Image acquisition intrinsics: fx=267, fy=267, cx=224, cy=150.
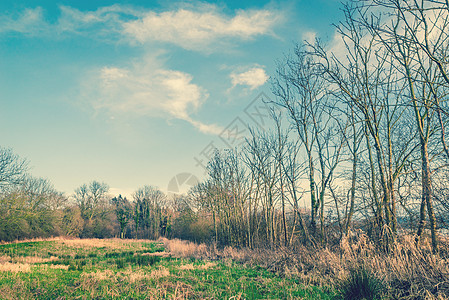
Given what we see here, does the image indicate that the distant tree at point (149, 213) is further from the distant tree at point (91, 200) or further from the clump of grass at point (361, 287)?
the clump of grass at point (361, 287)

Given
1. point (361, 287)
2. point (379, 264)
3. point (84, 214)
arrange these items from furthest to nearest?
point (84, 214) → point (379, 264) → point (361, 287)

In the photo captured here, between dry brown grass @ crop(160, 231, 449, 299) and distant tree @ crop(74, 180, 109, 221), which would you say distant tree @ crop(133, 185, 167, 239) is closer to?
distant tree @ crop(74, 180, 109, 221)

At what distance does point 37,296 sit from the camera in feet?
19.9

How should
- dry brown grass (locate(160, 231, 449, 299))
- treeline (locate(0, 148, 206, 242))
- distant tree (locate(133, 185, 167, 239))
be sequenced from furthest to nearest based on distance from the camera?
distant tree (locate(133, 185, 167, 239)) → treeline (locate(0, 148, 206, 242)) → dry brown grass (locate(160, 231, 449, 299))

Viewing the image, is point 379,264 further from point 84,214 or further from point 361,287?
point 84,214

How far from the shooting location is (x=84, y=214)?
49.5m

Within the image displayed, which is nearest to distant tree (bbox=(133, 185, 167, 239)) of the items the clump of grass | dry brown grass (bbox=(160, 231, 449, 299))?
dry brown grass (bbox=(160, 231, 449, 299))

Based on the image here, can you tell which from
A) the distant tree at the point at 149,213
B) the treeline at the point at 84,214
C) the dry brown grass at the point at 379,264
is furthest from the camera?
the distant tree at the point at 149,213

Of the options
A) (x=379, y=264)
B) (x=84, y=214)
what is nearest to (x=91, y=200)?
(x=84, y=214)

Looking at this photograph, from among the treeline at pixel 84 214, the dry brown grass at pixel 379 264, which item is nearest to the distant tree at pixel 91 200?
the treeline at pixel 84 214

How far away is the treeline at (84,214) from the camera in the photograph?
2444 centimetres

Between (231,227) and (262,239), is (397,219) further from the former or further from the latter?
(231,227)

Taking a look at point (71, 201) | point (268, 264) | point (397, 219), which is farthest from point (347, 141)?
point (71, 201)

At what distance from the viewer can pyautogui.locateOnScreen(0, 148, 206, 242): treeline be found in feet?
80.2
